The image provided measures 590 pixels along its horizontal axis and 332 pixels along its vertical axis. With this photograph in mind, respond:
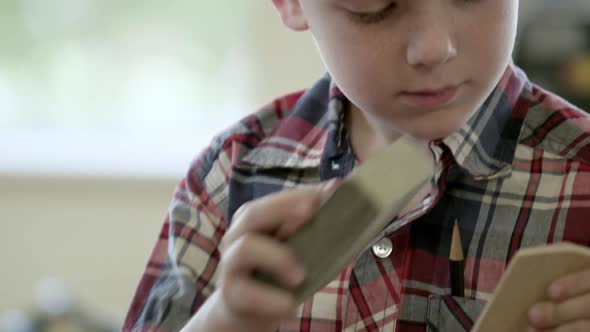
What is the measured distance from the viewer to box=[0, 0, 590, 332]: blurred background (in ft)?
6.56

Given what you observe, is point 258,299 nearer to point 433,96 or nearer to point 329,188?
point 329,188

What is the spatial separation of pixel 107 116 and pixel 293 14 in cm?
136

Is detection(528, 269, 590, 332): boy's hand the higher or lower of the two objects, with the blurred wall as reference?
higher

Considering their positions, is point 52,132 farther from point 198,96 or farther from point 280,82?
point 280,82

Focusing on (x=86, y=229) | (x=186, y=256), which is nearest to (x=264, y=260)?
(x=186, y=256)

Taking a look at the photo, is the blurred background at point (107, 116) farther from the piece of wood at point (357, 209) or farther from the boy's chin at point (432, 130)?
the piece of wood at point (357, 209)

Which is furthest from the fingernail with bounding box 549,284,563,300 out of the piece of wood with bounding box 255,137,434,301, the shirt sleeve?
the shirt sleeve

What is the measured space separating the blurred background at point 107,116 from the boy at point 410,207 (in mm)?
1100

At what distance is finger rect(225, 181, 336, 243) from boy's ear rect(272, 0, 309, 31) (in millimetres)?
259

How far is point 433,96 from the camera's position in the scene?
67cm

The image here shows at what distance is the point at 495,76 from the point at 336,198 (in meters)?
0.22

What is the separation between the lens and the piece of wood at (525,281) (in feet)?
1.84

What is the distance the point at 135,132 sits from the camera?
210 cm

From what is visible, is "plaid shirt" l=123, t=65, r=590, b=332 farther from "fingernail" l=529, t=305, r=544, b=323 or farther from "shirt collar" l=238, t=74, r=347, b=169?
"fingernail" l=529, t=305, r=544, b=323
